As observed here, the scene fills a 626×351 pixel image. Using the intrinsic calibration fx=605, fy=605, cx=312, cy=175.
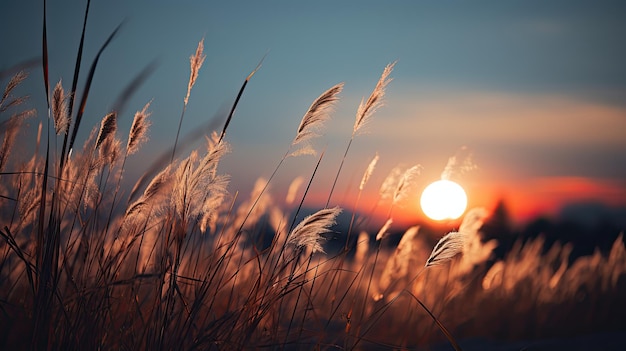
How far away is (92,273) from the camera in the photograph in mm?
2760

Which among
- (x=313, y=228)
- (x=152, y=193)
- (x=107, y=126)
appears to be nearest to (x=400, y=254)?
(x=313, y=228)

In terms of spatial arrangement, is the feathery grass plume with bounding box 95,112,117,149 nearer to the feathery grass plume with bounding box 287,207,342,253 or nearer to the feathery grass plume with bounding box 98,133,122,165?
the feathery grass plume with bounding box 98,133,122,165

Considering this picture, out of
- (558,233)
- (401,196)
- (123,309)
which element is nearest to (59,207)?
(123,309)

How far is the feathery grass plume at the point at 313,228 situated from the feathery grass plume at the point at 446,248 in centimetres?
46

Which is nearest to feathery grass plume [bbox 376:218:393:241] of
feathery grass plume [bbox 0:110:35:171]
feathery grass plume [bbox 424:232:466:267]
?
feathery grass plume [bbox 424:232:466:267]

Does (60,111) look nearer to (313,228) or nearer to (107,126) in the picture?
(107,126)

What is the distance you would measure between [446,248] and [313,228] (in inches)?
21.6

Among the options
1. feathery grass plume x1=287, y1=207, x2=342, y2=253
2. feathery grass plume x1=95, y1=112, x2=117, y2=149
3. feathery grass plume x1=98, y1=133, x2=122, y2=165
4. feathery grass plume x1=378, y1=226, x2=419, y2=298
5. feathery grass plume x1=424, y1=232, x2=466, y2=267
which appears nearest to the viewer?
feathery grass plume x1=287, y1=207, x2=342, y2=253

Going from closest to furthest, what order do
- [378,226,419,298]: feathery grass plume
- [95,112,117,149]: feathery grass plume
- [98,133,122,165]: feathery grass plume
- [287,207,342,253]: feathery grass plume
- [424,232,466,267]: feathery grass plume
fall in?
1. [287,207,342,253]: feathery grass plume
2. [424,232,466,267]: feathery grass plume
3. [95,112,117,149]: feathery grass plume
4. [98,133,122,165]: feathery grass plume
5. [378,226,419,298]: feathery grass plume

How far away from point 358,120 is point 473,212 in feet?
5.59

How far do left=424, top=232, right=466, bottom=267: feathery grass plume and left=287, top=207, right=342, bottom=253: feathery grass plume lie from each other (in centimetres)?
46

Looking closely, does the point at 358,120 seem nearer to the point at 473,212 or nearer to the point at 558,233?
the point at 473,212

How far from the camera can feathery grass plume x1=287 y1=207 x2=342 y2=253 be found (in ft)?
7.18

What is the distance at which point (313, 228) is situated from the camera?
221 centimetres
